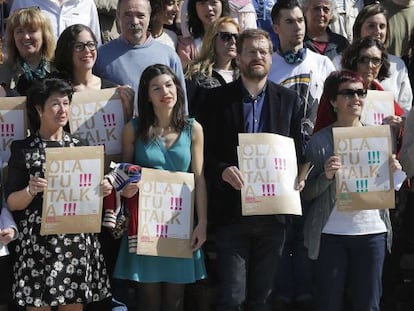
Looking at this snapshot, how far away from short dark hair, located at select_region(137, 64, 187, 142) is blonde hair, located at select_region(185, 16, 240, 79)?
33.8 inches

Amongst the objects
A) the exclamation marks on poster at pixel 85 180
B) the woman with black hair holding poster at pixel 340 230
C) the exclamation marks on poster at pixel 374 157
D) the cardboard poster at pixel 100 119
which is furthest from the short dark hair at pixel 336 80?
the exclamation marks on poster at pixel 85 180

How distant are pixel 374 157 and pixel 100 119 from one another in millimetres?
2094

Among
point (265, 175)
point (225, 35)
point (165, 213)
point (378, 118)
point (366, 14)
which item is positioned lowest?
point (165, 213)

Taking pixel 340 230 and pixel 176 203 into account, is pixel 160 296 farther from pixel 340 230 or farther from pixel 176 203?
pixel 340 230

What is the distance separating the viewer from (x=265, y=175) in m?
6.34

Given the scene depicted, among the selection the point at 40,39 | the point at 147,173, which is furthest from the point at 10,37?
the point at 147,173

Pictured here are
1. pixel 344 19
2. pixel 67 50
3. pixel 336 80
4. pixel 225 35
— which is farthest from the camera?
pixel 344 19

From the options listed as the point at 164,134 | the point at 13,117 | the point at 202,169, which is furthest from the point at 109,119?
the point at 202,169

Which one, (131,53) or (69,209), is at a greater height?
(131,53)

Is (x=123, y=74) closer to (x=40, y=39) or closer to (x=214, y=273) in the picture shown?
(x=40, y=39)

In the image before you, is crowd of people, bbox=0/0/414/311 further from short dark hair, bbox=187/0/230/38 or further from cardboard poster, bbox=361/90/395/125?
short dark hair, bbox=187/0/230/38

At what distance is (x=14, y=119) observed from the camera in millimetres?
6512

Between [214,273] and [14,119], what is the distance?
7.24 feet

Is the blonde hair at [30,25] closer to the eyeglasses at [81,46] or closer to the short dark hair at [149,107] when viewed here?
the eyeglasses at [81,46]
